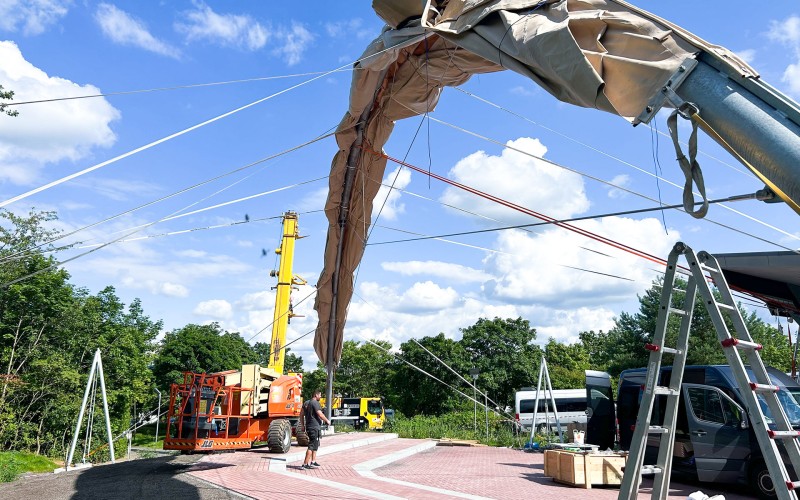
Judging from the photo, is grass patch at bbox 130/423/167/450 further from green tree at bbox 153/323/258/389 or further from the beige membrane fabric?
the beige membrane fabric

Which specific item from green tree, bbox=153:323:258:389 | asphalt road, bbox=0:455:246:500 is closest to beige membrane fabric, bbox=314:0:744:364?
asphalt road, bbox=0:455:246:500

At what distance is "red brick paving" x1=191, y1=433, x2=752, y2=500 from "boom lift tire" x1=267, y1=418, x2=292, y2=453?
27cm

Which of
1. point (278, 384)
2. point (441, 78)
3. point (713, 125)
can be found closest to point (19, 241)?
point (278, 384)

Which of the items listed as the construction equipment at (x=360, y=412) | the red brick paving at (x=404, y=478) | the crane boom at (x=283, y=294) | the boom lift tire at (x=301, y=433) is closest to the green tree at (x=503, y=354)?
the construction equipment at (x=360, y=412)

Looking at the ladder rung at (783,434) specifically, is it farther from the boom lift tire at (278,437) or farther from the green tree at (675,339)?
the green tree at (675,339)

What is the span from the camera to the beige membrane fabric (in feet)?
13.2

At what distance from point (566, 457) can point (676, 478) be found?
2606mm

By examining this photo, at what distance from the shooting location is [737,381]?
386 cm

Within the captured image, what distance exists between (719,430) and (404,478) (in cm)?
535

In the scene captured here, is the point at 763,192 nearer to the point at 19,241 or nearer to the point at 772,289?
the point at 772,289

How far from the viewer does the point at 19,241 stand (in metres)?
31.3

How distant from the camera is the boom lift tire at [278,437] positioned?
13609 mm

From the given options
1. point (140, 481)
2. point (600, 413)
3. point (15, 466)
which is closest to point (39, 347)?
point (15, 466)

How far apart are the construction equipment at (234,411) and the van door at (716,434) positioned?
9.06m
